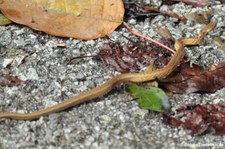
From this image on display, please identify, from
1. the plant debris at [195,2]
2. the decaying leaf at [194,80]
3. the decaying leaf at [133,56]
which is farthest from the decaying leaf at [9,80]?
the plant debris at [195,2]

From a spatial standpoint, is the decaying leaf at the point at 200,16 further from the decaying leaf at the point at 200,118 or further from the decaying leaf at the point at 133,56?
the decaying leaf at the point at 200,118

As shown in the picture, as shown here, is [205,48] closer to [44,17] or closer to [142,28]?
[142,28]

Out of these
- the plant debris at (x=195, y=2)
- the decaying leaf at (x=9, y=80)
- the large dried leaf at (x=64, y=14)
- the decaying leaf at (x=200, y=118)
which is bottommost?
the decaying leaf at (x=9, y=80)

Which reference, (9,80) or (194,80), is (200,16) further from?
(9,80)

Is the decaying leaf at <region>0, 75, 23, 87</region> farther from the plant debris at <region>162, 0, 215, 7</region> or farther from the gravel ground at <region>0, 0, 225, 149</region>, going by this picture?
the plant debris at <region>162, 0, 215, 7</region>

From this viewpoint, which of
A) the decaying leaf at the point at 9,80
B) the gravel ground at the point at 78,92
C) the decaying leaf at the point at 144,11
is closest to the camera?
the gravel ground at the point at 78,92

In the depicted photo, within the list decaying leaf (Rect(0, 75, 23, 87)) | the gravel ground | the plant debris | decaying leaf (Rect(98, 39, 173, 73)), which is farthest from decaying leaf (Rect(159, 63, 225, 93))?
decaying leaf (Rect(0, 75, 23, 87))

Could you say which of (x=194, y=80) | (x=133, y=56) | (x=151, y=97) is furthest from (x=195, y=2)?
(x=151, y=97)
